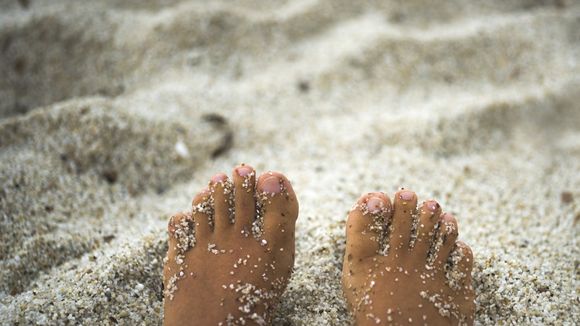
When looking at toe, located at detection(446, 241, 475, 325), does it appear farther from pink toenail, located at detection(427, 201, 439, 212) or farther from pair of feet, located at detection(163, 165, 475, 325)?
pink toenail, located at detection(427, 201, 439, 212)

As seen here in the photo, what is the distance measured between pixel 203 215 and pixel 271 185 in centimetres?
20

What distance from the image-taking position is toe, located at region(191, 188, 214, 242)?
1173mm

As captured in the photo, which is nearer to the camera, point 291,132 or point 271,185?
point 271,185

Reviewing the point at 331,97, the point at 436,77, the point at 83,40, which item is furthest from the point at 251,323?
the point at 83,40

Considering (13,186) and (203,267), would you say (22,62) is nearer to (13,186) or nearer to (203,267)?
(13,186)

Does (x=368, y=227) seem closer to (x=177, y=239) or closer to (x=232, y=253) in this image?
(x=232, y=253)

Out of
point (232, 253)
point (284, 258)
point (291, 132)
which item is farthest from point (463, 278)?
point (291, 132)

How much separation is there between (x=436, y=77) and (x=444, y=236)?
122cm

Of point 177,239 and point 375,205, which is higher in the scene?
point 375,205

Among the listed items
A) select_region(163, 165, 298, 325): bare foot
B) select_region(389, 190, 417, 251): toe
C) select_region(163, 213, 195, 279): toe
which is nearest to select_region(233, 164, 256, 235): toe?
select_region(163, 165, 298, 325): bare foot

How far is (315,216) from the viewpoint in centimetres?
145

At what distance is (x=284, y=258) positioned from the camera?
1150mm

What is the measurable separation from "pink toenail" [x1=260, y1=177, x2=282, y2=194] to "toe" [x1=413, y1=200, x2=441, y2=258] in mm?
378

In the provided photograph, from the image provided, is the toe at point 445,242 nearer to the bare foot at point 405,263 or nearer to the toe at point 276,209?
the bare foot at point 405,263
